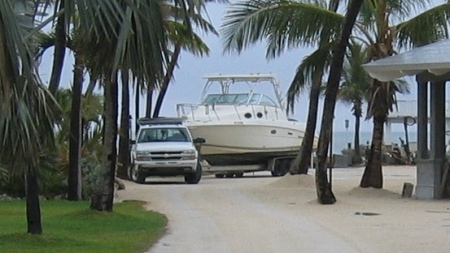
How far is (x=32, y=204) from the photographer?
12797 mm

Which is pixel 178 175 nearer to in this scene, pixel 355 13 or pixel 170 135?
pixel 170 135

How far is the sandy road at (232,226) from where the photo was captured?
497 inches

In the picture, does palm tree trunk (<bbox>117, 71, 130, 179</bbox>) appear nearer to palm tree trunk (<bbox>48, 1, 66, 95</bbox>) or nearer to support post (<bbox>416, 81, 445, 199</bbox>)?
support post (<bbox>416, 81, 445, 199</bbox>)

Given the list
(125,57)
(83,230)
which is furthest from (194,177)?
(125,57)

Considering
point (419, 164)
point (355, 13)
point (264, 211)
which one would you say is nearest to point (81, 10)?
point (264, 211)

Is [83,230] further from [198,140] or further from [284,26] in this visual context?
[198,140]

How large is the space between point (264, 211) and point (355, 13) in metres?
4.47

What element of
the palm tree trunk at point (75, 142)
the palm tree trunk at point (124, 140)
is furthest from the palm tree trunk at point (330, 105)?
the palm tree trunk at point (124, 140)

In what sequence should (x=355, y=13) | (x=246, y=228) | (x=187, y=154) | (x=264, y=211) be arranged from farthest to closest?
(x=187, y=154)
(x=355, y=13)
(x=264, y=211)
(x=246, y=228)

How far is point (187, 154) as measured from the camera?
29.0m

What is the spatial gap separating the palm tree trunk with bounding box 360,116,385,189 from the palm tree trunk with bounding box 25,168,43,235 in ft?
41.8

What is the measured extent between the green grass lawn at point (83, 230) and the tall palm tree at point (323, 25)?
18.0 ft

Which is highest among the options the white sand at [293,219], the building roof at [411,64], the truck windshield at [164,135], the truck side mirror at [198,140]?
the building roof at [411,64]

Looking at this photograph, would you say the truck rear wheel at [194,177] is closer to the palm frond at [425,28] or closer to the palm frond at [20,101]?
the palm frond at [425,28]
